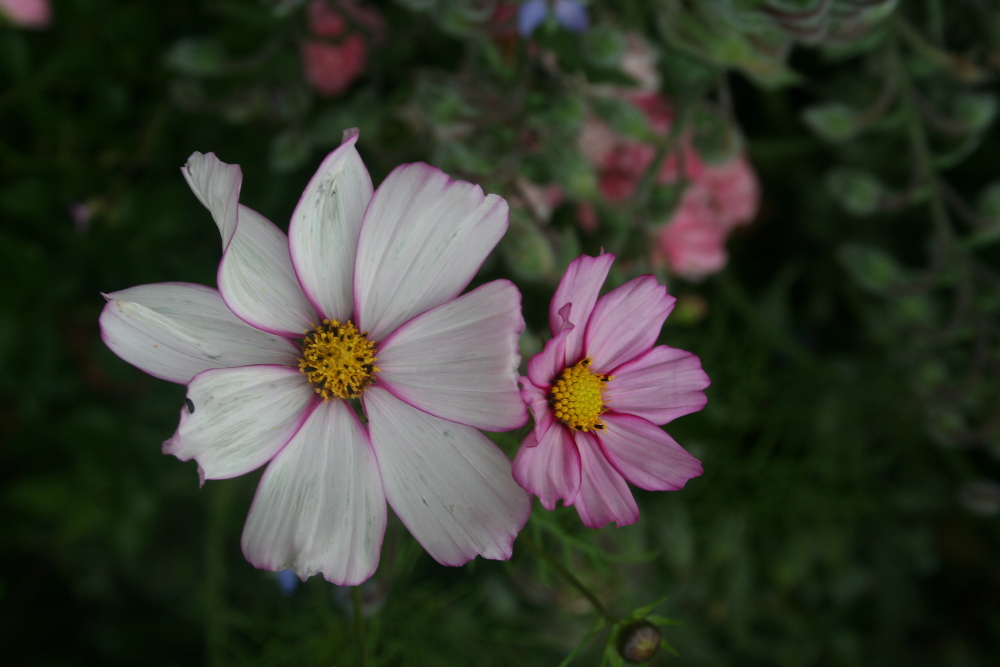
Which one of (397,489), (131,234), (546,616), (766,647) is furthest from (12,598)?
(766,647)

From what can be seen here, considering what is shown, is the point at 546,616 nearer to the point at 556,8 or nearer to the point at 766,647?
the point at 766,647

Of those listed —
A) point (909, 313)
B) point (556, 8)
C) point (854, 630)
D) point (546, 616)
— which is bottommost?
point (854, 630)

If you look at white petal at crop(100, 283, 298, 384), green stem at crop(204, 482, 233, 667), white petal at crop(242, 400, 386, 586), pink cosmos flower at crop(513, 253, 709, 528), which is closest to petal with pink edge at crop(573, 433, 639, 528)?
pink cosmos flower at crop(513, 253, 709, 528)

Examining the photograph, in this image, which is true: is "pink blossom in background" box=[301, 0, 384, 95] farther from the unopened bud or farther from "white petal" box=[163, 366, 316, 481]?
the unopened bud

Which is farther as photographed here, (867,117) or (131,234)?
(131,234)

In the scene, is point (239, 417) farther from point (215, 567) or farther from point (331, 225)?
point (215, 567)

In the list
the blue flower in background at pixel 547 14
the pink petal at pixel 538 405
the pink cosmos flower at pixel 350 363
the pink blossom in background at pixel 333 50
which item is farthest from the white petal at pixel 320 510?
the pink blossom in background at pixel 333 50

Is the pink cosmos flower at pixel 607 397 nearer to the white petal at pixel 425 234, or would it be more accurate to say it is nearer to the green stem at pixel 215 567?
the white petal at pixel 425 234
